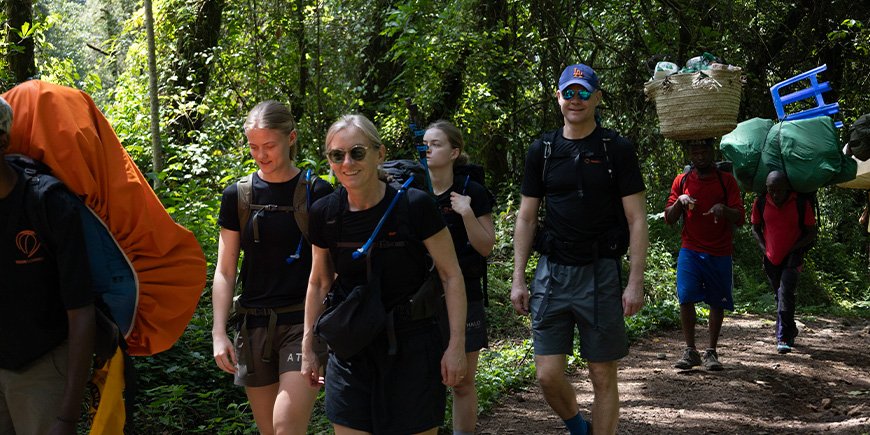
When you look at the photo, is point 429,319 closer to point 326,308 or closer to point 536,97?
point 326,308

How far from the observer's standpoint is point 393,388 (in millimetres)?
3775

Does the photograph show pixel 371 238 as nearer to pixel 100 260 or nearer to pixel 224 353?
pixel 100 260

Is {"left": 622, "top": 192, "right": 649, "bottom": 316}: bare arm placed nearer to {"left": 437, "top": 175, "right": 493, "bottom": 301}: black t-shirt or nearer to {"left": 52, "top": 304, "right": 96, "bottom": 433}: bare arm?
{"left": 437, "top": 175, "right": 493, "bottom": 301}: black t-shirt

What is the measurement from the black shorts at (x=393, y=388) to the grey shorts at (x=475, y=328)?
167cm

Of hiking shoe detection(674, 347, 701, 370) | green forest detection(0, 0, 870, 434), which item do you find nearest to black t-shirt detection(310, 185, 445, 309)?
green forest detection(0, 0, 870, 434)

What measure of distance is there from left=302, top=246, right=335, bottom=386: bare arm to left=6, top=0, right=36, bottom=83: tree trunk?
7.42m

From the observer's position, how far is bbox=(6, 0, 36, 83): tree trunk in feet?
33.3

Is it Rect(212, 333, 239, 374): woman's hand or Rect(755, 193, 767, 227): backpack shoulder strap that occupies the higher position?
Rect(755, 193, 767, 227): backpack shoulder strap

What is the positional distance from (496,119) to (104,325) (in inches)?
447

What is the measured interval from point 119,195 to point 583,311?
9.60ft

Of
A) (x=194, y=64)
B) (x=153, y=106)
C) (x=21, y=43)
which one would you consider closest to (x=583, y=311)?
(x=153, y=106)

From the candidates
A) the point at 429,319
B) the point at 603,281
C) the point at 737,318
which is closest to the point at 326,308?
the point at 429,319

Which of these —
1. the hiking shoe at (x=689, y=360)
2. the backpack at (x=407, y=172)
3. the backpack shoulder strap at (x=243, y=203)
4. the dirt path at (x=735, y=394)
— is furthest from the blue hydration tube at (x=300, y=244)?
the hiking shoe at (x=689, y=360)

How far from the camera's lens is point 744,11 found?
12883 millimetres
